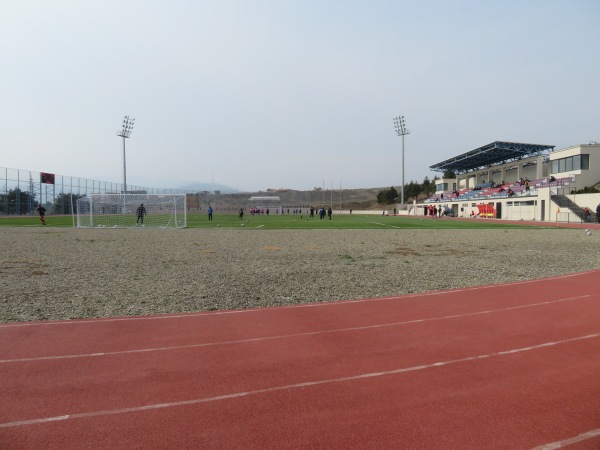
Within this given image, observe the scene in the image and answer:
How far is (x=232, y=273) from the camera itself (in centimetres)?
1109

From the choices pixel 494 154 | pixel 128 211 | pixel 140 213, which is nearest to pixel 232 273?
pixel 140 213

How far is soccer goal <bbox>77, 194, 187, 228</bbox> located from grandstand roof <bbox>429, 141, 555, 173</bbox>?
151 ft

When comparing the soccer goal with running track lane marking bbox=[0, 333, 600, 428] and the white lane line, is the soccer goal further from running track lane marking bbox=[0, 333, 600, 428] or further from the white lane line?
the white lane line

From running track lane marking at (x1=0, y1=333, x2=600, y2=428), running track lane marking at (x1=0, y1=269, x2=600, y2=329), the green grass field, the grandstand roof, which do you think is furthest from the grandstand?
running track lane marking at (x1=0, y1=333, x2=600, y2=428)

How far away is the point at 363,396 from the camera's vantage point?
395 centimetres

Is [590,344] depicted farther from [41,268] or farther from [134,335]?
[41,268]

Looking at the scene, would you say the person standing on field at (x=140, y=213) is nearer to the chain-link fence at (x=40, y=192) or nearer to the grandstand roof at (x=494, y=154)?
the chain-link fence at (x=40, y=192)

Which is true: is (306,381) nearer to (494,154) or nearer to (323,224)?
(323,224)

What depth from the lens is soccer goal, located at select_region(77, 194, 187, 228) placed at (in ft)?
116

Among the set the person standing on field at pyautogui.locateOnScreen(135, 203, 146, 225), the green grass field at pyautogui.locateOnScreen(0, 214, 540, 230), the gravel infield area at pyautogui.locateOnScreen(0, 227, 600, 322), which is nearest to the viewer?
the gravel infield area at pyautogui.locateOnScreen(0, 227, 600, 322)

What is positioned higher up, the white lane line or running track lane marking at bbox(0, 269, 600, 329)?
running track lane marking at bbox(0, 269, 600, 329)

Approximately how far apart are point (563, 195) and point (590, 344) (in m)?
42.6

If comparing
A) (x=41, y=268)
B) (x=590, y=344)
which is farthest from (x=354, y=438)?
(x=41, y=268)

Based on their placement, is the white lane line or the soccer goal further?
the soccer goal
